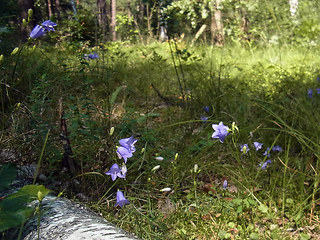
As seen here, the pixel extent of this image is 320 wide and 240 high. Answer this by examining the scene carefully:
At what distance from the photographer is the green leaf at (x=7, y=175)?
3.08 feet

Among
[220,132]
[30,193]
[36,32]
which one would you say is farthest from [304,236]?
[36,32]

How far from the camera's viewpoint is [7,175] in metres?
0.95

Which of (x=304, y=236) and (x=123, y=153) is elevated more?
(x=123, y=153)

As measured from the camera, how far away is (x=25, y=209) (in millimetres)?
833

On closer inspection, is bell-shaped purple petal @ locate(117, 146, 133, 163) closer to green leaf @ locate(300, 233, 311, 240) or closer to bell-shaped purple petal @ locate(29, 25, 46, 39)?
bell-shaped purple petal @ locate(29, 25, 46, 39)

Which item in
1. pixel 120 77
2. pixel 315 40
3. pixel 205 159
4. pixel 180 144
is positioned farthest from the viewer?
pixel 315 40

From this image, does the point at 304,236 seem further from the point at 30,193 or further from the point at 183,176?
the point at 30,193

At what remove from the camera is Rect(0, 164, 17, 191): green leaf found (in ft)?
3.08

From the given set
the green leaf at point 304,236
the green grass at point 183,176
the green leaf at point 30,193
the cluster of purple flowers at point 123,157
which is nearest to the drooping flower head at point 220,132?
the green grass at point 183,176

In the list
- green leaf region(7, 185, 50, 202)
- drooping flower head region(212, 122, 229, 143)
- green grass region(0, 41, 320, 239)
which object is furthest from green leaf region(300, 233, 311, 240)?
green leaf region(7, 185, 50, 202)

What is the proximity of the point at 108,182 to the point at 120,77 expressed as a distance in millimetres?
2187

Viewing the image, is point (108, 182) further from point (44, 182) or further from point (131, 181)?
point (44, 182)

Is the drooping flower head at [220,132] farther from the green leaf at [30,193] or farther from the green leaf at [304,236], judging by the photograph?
the green leaf at [30,193]

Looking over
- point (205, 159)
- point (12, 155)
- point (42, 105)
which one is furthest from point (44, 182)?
point (205, 159)
